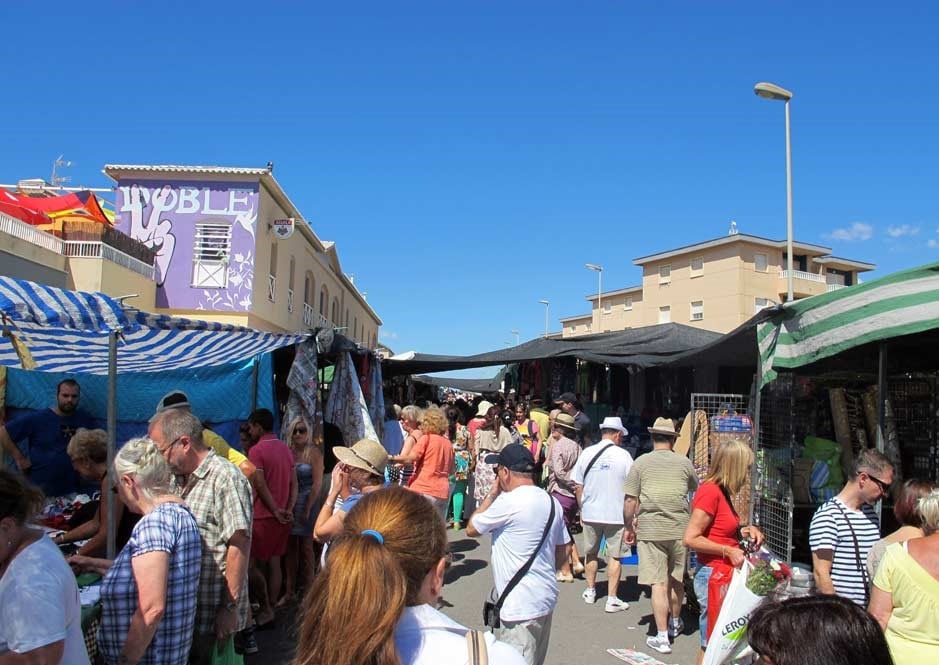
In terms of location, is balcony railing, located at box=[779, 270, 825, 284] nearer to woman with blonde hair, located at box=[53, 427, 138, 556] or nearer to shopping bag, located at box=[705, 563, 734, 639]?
shopping bag, located at box=[705, 563, 734, 639]

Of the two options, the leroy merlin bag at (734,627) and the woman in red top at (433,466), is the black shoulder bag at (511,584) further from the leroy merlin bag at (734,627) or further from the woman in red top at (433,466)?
the woman in red top at (433,466)

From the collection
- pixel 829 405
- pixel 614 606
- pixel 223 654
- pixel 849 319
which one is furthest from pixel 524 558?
pixel 829 405

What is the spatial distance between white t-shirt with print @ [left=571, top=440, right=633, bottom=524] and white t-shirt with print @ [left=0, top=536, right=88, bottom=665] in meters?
4.85

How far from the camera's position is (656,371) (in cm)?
1131

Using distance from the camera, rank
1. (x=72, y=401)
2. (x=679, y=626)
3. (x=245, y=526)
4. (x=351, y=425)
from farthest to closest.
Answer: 1. (x=351, y=425)
2. (x=72, y=401)
3. (x=679, y=626)
4. (x=245, y=526)

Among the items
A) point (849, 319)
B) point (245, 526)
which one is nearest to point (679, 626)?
point (849, 319)

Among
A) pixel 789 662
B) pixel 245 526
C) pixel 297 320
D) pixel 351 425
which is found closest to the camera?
pixel 789 662

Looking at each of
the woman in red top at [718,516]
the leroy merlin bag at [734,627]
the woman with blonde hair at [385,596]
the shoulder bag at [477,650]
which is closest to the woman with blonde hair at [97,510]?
the woman with blonde hair at [385,596]

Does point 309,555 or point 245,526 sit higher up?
point 245,526

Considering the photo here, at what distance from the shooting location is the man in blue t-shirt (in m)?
6.11

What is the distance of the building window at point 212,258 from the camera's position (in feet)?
68.8

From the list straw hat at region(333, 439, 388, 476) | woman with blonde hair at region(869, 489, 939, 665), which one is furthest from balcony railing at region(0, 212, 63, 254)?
woman with blonde hair at region(869, 489, 939, 665)

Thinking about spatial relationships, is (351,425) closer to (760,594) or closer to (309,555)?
(309,555)

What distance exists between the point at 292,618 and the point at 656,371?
7.53m
